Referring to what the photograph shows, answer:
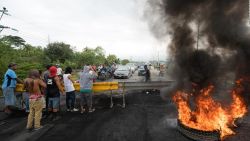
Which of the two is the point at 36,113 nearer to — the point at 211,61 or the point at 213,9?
the point at 211,61

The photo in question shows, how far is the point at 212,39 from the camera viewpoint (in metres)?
8.78

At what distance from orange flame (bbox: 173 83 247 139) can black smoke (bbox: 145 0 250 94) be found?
47cm

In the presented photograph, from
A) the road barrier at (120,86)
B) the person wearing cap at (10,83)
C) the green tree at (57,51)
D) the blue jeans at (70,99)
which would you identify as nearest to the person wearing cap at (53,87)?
the blue jeans at (70,99)

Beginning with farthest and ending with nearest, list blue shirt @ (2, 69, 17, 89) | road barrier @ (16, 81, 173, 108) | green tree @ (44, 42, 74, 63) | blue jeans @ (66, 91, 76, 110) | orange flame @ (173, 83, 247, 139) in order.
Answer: green tree @ (44, 42, 74, 63) < road barrier @ (16, 81, 173, 108) < blue jeans @ (66, 91, 76, 110) < blue shirt @ (2, 69, 17, 89) < orange flame @ (173, 83, 247, 139)

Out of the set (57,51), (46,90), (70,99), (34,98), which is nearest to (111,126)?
(34,98)

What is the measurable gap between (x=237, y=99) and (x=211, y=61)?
4.61ft

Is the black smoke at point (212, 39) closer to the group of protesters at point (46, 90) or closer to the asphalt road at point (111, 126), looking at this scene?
the asphalt road at point (111, 126)

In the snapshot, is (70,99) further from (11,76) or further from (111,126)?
(111,126)

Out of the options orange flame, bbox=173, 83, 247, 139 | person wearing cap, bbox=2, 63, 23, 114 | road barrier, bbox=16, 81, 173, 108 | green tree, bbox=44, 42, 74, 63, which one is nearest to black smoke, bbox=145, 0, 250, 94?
orange flame, bbox=173, 83, 247, 139

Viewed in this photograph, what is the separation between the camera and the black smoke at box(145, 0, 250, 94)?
8586mm

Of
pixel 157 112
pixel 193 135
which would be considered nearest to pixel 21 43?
pixel 157 112

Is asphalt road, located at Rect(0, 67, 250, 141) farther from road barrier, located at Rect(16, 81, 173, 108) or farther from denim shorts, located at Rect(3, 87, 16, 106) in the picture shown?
road barrier, located at Rect(16, 81, 173, 108)

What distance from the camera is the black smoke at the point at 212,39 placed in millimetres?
8586

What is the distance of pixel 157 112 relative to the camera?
11.2m
